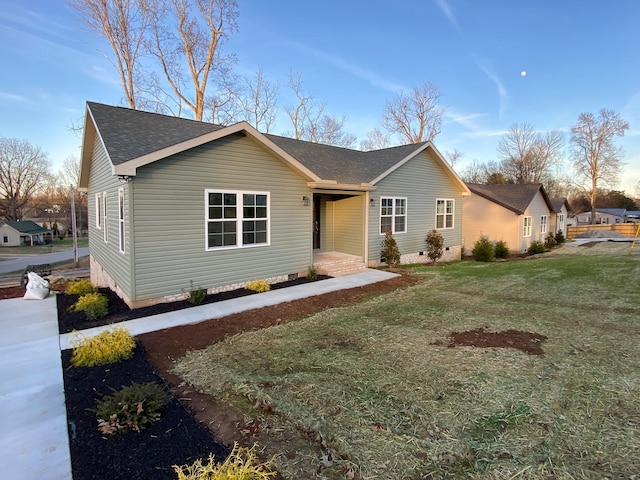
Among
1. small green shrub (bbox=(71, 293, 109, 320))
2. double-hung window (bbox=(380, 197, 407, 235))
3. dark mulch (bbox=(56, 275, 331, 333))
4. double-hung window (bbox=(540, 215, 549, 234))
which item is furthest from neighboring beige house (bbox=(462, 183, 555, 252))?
small green shrub (bbox=(71, 293, 109, 320))

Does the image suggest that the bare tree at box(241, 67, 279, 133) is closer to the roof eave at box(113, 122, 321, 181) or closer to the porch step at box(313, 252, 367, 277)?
the porch step at box(313, 252, 367, 277)

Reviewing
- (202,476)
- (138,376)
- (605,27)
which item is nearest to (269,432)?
(202,476)

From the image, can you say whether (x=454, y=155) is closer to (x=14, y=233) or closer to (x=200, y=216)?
(x=200, y=216)

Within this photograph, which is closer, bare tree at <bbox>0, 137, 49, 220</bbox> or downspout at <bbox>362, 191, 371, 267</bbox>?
downspout at <bbox>362, 191, 371, 267</bbox>

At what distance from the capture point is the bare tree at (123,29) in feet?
57.2

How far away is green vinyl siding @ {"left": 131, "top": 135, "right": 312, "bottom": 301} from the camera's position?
7.13 metres

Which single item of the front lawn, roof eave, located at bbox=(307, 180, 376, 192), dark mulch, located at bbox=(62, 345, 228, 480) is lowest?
dark mulch, located at bbox=(62, 345, 228, 480)

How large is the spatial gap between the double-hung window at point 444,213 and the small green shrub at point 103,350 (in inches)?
534

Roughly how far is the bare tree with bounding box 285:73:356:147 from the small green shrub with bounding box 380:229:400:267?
59.5ft

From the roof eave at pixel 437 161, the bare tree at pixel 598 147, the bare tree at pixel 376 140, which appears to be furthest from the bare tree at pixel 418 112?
the bare tree at pixel 598 147

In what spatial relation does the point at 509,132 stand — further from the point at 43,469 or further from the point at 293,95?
the point at 43,469

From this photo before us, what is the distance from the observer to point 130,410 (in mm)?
3109

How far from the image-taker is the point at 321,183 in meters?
9.68

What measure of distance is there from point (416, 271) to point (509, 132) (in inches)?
1506
